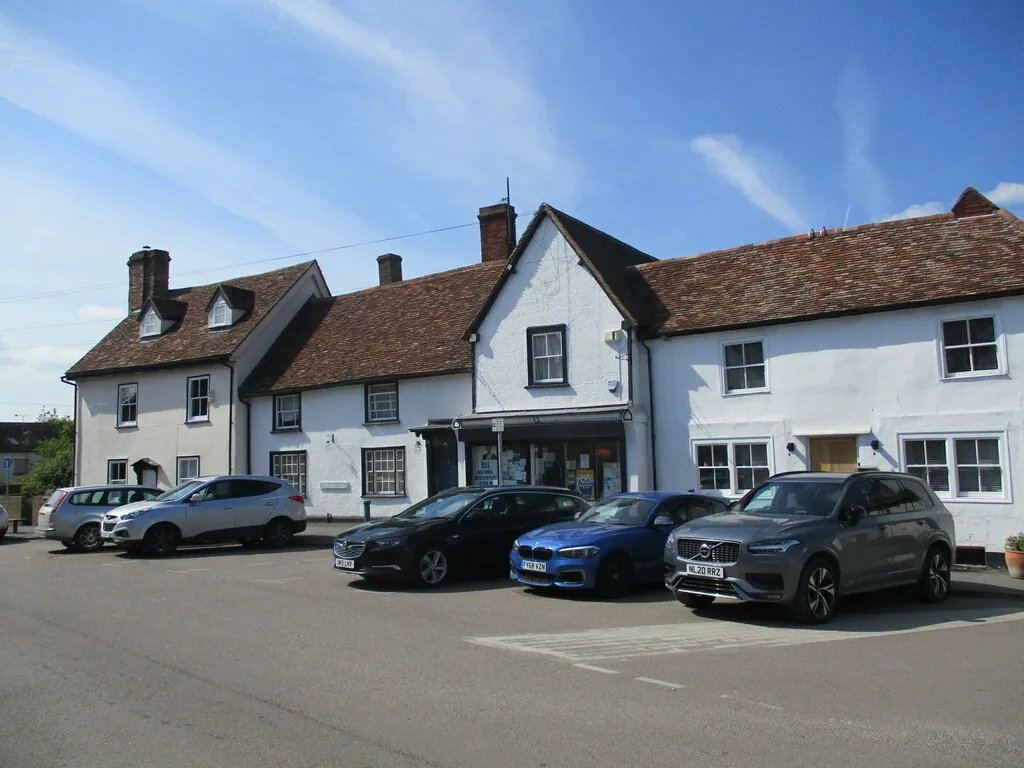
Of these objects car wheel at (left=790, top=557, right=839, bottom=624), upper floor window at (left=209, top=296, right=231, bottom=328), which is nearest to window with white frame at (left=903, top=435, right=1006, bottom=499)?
car wheel at (left=790, top=557, right=839, bottom=624)

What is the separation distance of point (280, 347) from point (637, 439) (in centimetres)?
1492

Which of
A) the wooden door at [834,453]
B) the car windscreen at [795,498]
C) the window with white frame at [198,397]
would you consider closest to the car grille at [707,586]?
the car windscreen at [795,498]

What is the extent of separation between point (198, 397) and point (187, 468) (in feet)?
8.21

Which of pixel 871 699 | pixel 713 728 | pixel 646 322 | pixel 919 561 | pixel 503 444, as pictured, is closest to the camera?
pixel 713 728

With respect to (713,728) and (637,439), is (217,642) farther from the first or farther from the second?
(637,439)

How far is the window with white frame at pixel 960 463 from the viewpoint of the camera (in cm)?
1574

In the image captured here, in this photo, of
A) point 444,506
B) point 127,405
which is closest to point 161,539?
point 444,506

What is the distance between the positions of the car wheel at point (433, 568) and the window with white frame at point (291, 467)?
45.7ft

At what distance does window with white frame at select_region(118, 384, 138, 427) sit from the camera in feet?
104

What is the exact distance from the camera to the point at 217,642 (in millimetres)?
9148

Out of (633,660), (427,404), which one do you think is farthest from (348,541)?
(427,404)

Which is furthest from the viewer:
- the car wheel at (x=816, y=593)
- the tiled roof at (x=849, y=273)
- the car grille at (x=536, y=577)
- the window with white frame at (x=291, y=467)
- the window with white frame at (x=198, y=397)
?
the window with white frame at (x=198, y=397)

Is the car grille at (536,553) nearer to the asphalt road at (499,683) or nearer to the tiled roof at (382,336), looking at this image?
the asphalt road at (499,683)

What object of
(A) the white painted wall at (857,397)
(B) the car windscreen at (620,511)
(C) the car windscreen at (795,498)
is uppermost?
(A) the white painted wall at (857,397)
